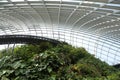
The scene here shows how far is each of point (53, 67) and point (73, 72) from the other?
65.8 inches

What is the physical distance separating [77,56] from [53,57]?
8221 mm

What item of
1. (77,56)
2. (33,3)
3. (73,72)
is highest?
(33,3)

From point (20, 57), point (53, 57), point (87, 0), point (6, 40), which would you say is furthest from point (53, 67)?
point (6, 40)

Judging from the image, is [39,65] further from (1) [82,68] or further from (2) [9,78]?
(1) [82,68]

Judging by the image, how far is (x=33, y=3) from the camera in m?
27.7

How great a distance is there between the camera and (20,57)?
1817 centimetres

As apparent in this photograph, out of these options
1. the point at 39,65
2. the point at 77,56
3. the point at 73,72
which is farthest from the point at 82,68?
the point at 77,56

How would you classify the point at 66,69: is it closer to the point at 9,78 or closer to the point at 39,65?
the point at 39,65

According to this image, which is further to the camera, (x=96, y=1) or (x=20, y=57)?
(x=96, y=1)

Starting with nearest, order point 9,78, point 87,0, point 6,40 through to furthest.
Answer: point 9,78
point 87,0
point 6,40

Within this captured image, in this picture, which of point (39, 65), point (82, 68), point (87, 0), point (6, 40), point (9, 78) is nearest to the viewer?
point (9, 78)

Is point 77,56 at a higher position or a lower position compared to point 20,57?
lower

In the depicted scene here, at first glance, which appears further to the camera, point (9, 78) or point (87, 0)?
point (87, 0)

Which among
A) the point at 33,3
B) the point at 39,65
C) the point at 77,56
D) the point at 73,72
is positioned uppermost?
the point at 33,3
